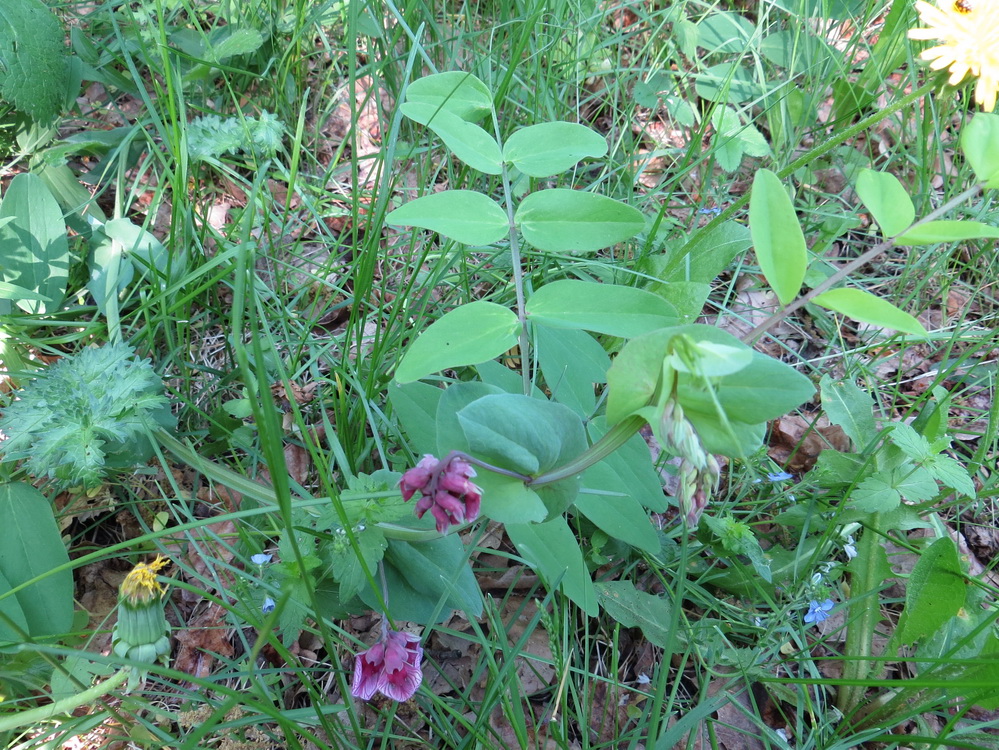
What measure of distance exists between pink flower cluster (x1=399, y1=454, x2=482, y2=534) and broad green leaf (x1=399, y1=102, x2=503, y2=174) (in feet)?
2.67

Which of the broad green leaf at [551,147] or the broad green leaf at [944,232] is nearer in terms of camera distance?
the broad green leaf at [944,232]

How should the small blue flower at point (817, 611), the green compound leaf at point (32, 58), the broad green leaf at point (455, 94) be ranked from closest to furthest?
1. the small blue flower at point (817, 611)
2. the broad green leaf at point (455, 94)
3. the green compound leaf at point (32, 58)

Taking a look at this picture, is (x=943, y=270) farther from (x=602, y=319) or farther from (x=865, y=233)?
(x=602, y=319)

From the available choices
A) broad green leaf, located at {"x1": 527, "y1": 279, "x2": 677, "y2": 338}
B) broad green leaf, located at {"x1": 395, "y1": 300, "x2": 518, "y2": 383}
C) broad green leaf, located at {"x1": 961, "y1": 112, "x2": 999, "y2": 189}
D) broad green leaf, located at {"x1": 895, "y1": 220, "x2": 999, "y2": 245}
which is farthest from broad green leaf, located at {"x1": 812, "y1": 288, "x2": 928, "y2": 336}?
broad green leaf, located at {"x1": 395, "y1": 300, "x2": 518, "y2": 383}

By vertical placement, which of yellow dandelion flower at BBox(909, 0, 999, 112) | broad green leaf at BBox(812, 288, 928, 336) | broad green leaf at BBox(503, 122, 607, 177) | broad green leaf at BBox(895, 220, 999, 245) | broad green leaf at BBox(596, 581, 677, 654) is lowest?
broad green leaf at BBox(596, 581, 677, 654)

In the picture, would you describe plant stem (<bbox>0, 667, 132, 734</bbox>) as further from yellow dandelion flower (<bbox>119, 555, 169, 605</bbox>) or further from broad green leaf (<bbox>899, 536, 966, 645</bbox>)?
broad green leaf (<bbox>899, 536, 966, 645</bbox>)

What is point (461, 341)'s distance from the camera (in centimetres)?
135

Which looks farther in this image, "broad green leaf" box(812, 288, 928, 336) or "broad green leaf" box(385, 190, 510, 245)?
"broad green leaf" box(385, 190, 510, 245)

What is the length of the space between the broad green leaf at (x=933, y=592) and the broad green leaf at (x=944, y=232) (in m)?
0.68

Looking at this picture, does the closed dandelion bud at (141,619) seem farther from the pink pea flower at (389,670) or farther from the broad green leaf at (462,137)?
the broad green leaf at (462,137)

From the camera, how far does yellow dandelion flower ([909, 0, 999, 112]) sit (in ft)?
4.82

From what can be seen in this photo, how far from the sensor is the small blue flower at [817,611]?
5.17ft

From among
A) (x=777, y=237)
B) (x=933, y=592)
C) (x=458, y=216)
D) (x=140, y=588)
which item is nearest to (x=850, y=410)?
(x=933, y=592)

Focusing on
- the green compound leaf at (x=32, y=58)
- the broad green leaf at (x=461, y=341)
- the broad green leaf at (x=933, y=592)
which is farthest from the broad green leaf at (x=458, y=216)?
the green compound leaf at (x=32, y=58)
